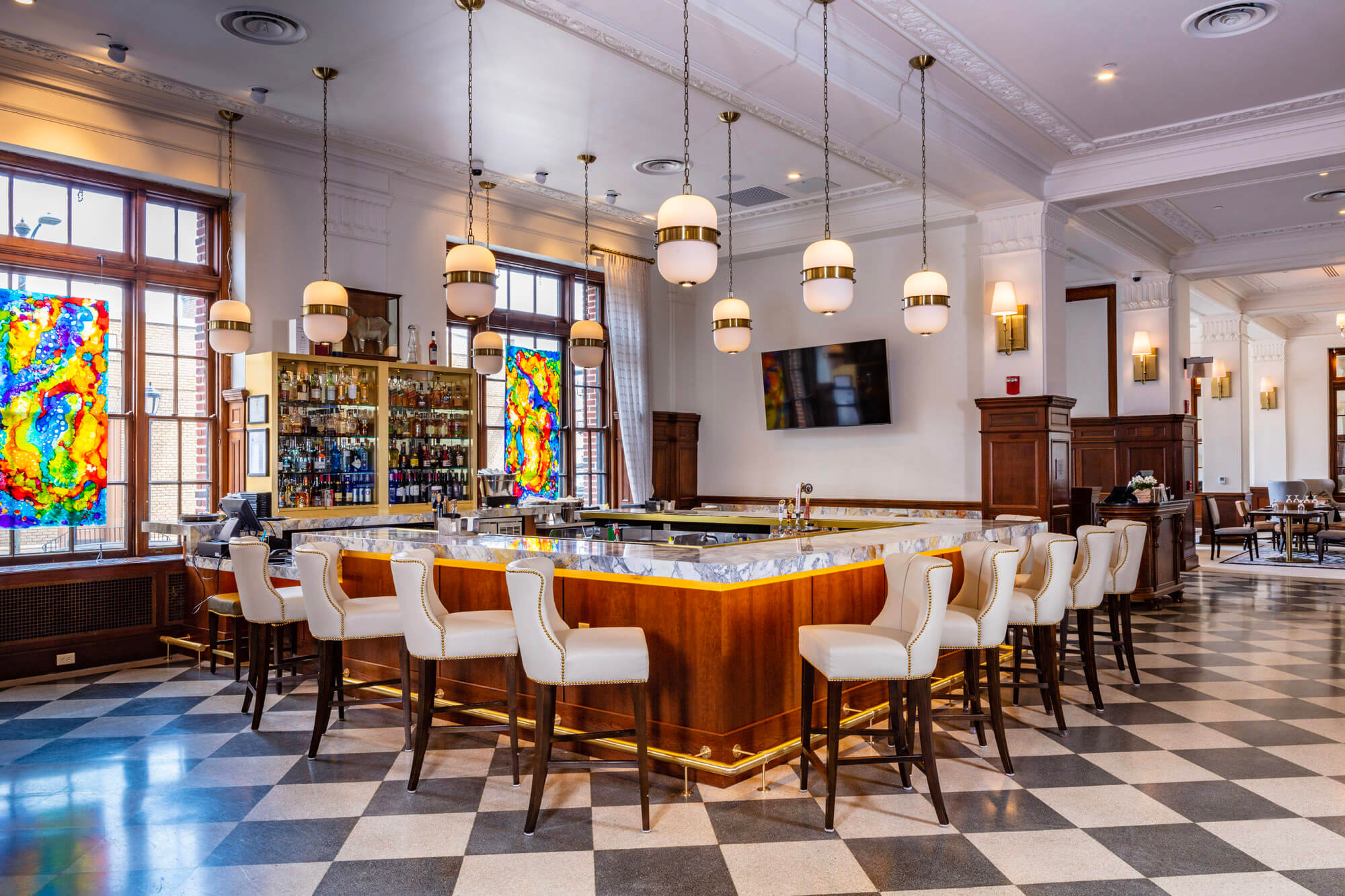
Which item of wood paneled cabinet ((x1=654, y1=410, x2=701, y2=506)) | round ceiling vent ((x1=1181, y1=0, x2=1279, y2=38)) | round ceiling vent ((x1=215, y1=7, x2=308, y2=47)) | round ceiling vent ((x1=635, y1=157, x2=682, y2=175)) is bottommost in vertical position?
wood paneled cabinet ((x1=654, y1=410, x2=701, y2=506))

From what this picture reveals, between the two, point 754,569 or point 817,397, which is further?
point 817,397

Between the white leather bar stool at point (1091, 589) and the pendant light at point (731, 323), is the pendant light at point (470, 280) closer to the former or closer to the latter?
the pendant light at point (731, 323)

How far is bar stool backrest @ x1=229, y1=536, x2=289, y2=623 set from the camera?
4.79 metres

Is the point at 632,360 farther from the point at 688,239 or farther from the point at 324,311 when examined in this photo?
the point at 688,239

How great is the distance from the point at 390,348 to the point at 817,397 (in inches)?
186

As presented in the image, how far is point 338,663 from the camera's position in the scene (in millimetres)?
4578

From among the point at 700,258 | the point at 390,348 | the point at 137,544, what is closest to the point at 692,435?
the point at 390,348

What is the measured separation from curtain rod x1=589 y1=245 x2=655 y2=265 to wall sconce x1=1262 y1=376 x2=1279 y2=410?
13737 millimetres

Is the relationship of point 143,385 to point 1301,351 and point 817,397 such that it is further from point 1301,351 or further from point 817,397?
point 1301,351

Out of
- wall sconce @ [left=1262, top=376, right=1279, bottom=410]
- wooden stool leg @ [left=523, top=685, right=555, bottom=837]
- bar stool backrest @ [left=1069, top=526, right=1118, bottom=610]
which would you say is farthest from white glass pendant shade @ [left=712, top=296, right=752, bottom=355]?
wall sconce @ [left=1262, top=376, right=1279, bottom=410]

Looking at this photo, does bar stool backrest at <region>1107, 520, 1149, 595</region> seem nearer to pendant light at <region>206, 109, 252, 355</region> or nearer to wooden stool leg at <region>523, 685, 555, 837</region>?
wooden stool leg at <region>523, 685, 555, 837</region>

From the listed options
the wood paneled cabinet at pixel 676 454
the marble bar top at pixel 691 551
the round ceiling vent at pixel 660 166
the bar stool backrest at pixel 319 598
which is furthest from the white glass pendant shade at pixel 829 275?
the wood paneled cabinet at pixel 676 454

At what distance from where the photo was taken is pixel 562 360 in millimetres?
10000

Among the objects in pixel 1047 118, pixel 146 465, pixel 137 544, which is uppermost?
pixel 1047 118
